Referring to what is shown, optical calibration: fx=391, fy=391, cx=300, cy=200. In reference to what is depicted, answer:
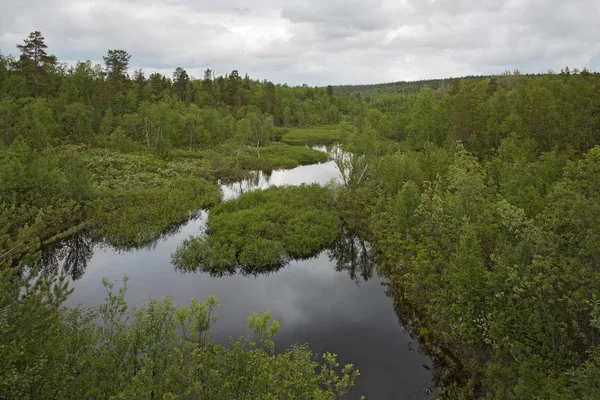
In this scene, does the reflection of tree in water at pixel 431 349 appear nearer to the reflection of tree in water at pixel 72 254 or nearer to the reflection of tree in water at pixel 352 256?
the reflection of tree in water at pixel 352 256

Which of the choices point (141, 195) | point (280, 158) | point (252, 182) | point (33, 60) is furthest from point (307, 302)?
point (33, 60)

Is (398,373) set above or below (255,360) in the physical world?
below

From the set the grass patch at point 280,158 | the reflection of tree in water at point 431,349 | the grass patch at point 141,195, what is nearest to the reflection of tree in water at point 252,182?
the grass patch at point 280,158

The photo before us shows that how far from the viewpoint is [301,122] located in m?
161

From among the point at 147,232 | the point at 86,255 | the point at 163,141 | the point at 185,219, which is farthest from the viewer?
the point at 163,141

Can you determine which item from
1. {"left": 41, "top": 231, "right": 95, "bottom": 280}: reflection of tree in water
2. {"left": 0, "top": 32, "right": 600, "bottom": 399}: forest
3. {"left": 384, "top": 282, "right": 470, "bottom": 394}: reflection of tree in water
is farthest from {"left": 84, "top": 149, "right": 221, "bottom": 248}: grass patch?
{"left": 384, "top": 282, "right": 470, "bottom": 394}: reflection of tree in water

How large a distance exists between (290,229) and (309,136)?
3780 inches

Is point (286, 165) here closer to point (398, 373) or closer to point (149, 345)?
point (398, 373)

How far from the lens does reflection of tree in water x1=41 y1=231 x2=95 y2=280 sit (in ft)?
120

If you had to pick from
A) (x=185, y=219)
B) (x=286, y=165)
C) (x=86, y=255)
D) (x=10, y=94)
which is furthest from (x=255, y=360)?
(x=10, y=94)

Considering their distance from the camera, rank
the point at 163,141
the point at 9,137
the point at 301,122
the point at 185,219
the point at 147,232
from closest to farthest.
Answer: the point at 147,232 < the point at 185,219 < the point at 9,137 < the point at 163,141 < the point at 301,122

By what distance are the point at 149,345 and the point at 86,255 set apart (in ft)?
89.5

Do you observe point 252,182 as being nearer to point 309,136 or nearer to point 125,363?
point 125,363

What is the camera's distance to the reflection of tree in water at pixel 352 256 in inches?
1532
